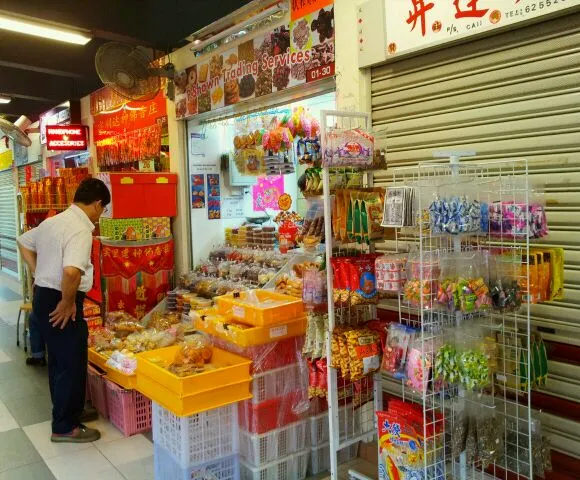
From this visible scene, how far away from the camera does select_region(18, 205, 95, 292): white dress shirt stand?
3.85 metres

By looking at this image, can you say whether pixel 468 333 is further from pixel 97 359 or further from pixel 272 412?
pixel 97 359

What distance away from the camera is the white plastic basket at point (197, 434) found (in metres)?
3.11

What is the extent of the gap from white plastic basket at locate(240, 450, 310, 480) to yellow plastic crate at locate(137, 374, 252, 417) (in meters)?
0.49

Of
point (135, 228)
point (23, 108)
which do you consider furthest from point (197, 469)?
point (23, 108)

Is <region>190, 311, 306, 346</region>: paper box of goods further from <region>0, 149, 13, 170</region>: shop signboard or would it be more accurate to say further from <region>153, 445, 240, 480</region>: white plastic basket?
<region>0, 149, 13, 170</region>: shop signboard

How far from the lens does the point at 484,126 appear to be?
10.3ft

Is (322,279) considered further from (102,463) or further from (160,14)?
(160,14)

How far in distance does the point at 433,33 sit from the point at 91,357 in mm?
3862

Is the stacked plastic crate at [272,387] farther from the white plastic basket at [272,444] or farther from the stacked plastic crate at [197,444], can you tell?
the stacked plastic crate at [197,444]

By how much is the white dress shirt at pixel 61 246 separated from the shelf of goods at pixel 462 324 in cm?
236

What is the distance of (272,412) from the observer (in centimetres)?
341

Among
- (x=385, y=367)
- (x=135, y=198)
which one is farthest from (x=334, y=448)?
(x=135, y=198)

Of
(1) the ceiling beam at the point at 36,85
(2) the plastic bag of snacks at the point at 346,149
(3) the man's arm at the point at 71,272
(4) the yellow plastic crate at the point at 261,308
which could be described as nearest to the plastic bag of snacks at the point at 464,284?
(2) the plastic bag of snacks at the point at 346,149

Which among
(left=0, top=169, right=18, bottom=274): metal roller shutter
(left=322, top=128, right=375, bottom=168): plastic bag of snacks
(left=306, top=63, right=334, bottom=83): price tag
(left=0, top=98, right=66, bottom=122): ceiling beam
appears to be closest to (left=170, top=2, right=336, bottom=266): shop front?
(left=306, top=63, right=334, bottom=83): price tag
